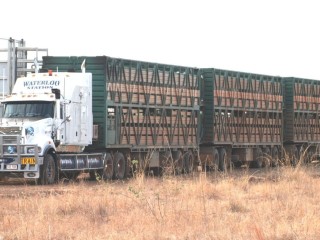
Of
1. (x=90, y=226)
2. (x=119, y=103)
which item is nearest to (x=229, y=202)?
(x=90, y=226)

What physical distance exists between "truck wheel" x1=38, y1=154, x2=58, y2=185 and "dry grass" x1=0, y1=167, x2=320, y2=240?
15.3ft

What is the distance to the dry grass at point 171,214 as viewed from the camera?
12453 mm

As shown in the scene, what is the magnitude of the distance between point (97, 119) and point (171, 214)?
14.8 meters

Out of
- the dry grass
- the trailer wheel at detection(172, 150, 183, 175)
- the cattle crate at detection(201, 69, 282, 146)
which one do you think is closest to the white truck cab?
the dry grass

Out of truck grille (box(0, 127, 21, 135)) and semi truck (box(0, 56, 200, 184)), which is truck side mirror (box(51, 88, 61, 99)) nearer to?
semi truck (box(0, 56, 200, 184))

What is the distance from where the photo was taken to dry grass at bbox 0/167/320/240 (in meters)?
12.5

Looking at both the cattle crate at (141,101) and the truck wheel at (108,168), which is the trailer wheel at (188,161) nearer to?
the cattle crate at (141,101)

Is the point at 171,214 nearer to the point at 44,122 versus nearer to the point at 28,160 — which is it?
the point at 28,160

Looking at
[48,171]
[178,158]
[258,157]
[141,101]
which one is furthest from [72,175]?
[258,157]

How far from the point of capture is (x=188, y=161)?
3466cm

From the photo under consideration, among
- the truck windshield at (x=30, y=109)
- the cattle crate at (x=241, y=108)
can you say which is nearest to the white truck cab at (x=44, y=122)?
the truck windshield at (x=30, y=109)

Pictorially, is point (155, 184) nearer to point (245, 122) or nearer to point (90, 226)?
point (90, 226)

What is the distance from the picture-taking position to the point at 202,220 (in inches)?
555

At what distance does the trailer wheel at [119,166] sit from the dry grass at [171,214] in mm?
8687
